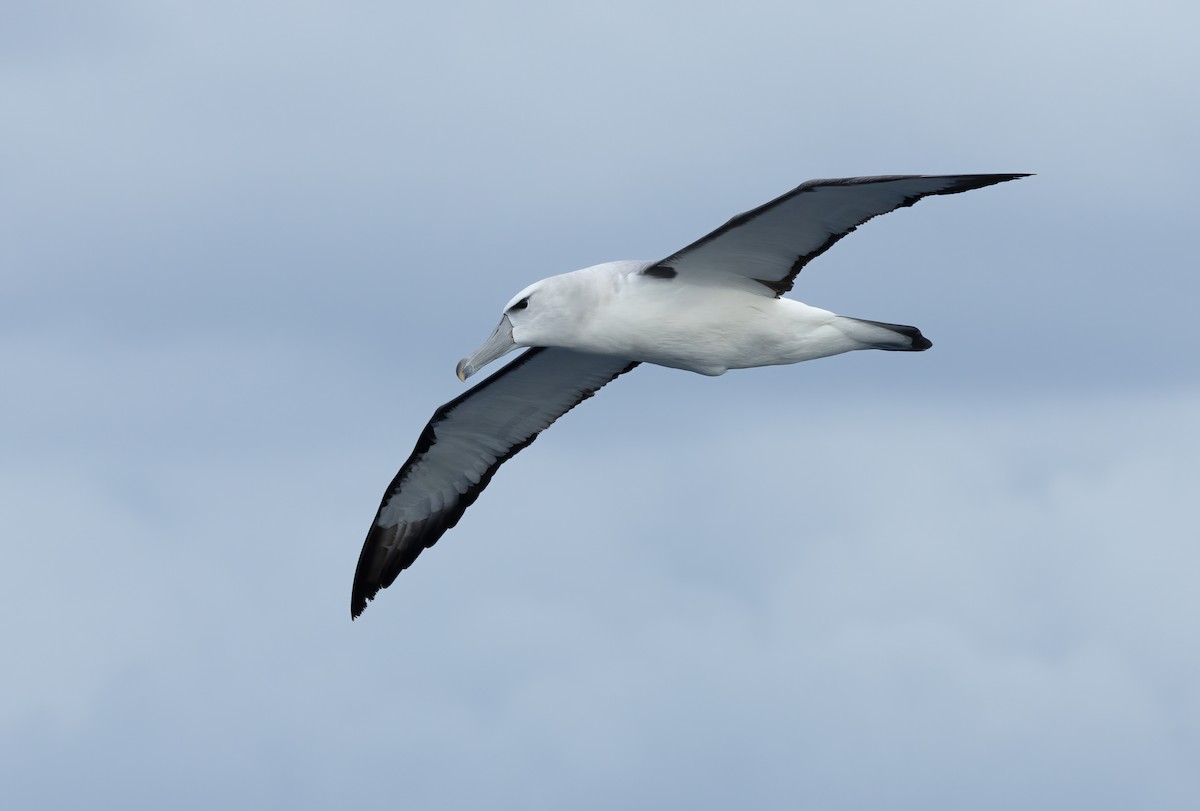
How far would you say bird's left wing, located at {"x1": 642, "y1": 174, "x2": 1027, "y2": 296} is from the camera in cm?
1180

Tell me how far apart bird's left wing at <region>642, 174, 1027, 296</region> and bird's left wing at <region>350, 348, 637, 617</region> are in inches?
92.6

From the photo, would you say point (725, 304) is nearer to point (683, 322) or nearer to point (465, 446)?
point (683, 322)

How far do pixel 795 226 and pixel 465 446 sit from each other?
461 cm

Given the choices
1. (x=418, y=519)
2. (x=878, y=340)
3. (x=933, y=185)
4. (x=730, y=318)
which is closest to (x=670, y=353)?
(x=730, y=318)

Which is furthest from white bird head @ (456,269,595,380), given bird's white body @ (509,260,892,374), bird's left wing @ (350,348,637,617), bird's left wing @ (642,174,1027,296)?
bird's left wing @ (350,348,637,617)

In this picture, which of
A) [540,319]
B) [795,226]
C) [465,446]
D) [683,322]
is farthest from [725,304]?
[465,446]

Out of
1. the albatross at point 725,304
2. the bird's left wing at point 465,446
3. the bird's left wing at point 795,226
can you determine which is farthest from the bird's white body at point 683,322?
the bird's left wing at point 465,446

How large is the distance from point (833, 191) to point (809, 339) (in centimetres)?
169

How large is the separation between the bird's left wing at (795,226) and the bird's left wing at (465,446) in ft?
7.72

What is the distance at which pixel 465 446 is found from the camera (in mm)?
16297

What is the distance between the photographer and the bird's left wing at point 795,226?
11805 millimetres

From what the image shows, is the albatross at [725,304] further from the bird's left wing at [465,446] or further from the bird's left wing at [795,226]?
the bird's left wing at [465,446]

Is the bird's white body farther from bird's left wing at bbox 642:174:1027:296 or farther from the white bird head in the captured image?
bird's left wing at bbox 642:174:1027:296

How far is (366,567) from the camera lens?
16.7m
